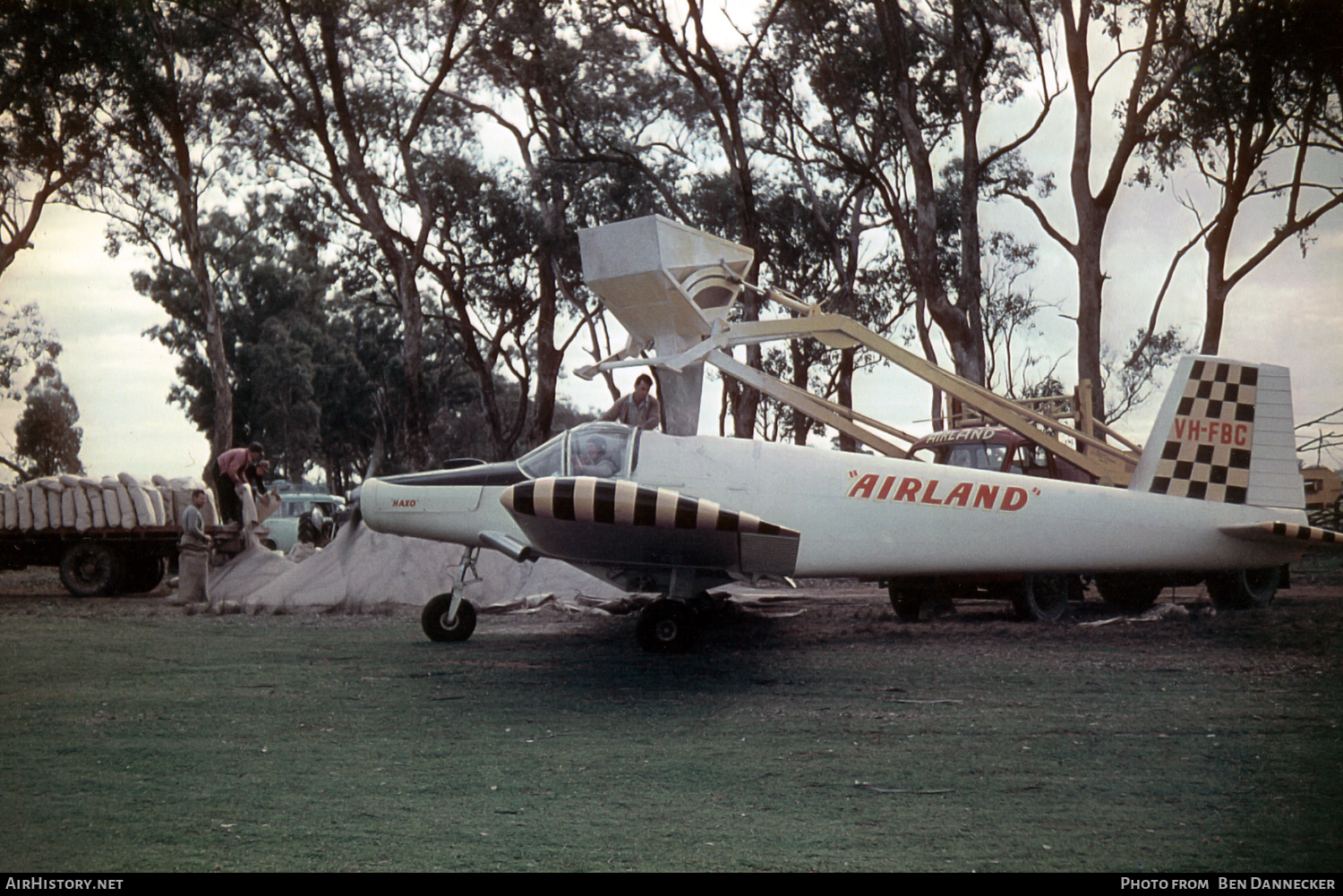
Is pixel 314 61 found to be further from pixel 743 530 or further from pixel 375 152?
pixel 743 530

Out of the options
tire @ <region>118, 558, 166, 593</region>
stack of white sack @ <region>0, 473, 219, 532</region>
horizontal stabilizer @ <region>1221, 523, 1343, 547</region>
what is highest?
horizontal stabilizer @ <region>1221, 523, 1343, 547</region>

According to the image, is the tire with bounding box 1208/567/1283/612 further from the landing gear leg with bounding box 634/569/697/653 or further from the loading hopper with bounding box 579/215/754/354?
the landing gear leg with bounding box 634/569/697/653

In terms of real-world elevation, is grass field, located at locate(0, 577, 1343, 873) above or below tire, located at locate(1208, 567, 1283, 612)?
below

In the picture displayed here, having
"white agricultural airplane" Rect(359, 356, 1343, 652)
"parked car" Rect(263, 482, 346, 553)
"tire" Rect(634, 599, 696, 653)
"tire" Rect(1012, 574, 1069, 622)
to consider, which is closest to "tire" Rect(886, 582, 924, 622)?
"tire" Rect(1012, 574, 1069, 622)

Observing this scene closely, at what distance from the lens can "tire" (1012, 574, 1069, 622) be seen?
9.26 m

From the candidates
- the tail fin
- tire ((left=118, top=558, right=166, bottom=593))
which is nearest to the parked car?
tire ((left=118, top=558, right=166, bottom=593))

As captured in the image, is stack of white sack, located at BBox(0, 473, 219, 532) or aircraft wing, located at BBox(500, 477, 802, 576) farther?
stack of white sack, located at BBox(0, 473, 219, 532)

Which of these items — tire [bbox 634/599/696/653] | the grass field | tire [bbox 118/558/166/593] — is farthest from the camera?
tire [bbox 118/558/166/593]

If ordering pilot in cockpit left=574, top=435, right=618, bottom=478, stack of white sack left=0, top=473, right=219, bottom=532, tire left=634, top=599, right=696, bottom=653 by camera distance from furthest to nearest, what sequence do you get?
stack of white sack left=0, top=473, right=219, bottom=532 < pilot in cockpit left=574, top=435, right=618, bottom=478 < tire left=634, top=599, right=696, bottom=653

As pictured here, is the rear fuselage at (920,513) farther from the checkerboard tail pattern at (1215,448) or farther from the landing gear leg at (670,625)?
the landing gear leg at (670,625)

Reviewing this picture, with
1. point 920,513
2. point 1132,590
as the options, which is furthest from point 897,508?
point 1132,590

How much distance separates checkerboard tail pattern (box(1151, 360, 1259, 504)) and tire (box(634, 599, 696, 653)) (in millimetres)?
4363

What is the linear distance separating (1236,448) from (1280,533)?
85 cm

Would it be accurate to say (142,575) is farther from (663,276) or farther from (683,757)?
(683,757)
